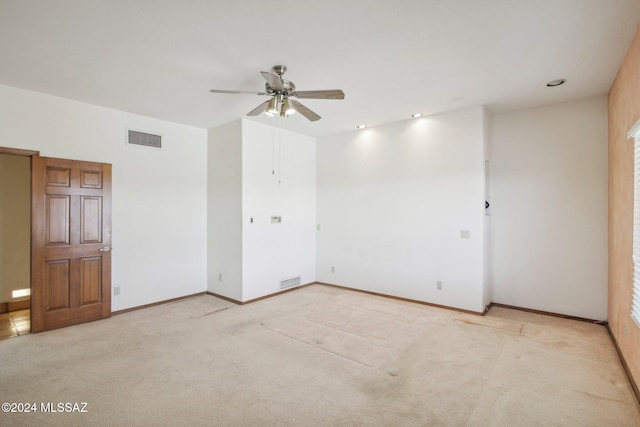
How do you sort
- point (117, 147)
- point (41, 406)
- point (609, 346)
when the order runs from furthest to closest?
point (117, 147) → point (609, 346) → point (41, 406)

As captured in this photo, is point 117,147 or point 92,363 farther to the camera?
point 117,147

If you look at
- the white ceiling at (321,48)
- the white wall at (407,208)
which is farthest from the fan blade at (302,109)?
the white wall at (407,208)

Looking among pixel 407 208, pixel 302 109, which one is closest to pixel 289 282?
pixel 407 208

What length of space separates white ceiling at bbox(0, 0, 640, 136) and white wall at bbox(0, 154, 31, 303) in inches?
67.9

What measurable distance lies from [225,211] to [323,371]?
10.7ft

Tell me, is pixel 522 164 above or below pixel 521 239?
above

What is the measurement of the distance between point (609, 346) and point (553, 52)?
3.16 metres

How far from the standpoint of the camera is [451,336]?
144 inches

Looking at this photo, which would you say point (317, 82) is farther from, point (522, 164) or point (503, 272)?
point (503, 272)

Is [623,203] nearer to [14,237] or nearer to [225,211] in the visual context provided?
[225,211]

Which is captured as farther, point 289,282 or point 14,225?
point 289,282

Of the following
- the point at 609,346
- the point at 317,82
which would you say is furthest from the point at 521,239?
the point at 317,82

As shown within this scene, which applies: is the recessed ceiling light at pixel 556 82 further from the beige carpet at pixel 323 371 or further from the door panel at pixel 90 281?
the door panel at pixel 90 281

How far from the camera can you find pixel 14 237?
470cm
